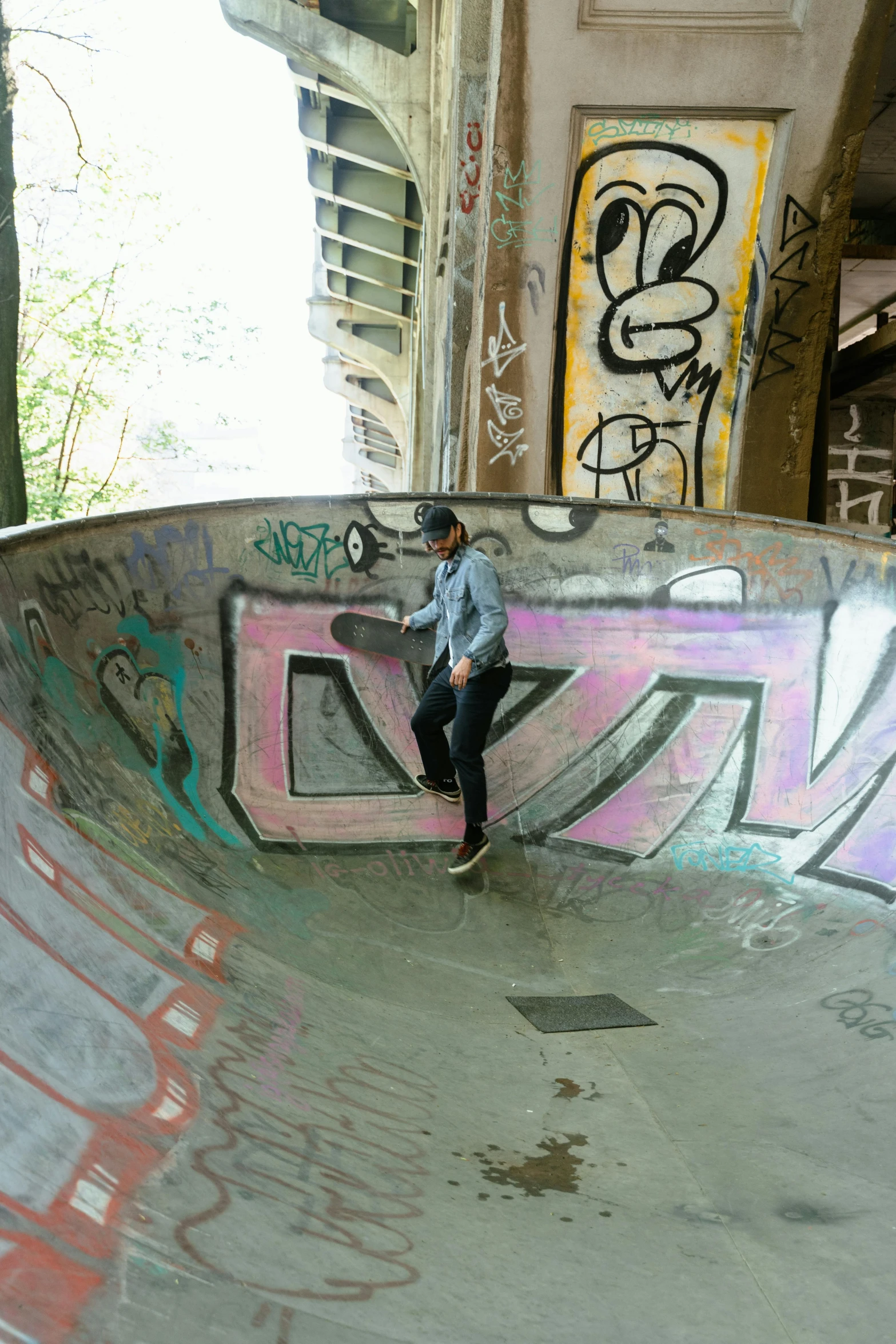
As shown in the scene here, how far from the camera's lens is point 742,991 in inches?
196

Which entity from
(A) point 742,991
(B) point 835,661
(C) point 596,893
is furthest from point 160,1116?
(B) point 835,661

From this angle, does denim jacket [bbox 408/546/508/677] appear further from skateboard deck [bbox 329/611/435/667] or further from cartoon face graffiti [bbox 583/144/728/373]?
cartoon face graffiti [bbox 583/144/728/373]

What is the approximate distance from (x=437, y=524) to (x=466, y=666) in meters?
0.93

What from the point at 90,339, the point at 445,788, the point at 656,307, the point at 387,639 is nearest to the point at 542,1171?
the point at 445,788

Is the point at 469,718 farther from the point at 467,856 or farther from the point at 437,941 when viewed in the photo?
the point at 437,941

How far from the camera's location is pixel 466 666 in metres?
6.10

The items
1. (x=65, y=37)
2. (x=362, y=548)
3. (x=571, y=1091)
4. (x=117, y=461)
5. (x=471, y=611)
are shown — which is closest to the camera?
(x=571, y=1091)

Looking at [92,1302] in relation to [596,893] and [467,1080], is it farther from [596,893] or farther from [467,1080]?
[596,893]

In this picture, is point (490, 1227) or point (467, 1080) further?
point (467, 1080)

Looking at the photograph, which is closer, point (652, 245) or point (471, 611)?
point (471, 611)

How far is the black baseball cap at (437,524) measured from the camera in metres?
6.30

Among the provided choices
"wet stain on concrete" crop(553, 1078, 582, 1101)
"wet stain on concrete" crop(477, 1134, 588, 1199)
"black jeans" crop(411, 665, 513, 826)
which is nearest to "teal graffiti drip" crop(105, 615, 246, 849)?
"black jeans" crop(411, 665, 513, 826)

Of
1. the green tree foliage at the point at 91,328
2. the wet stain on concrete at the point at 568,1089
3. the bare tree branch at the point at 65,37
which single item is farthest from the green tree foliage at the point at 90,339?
the wet stain on concrete at the point at 568,1089

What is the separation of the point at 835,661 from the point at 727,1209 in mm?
4515
